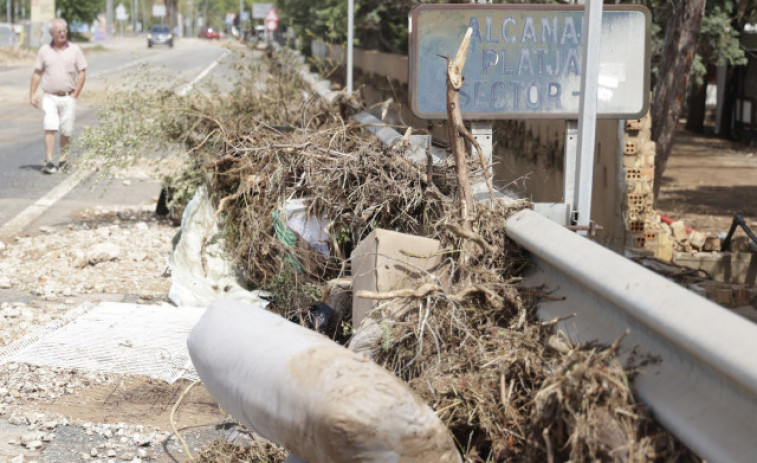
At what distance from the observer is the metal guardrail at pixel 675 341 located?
2.73m

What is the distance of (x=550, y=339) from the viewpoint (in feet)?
11.8

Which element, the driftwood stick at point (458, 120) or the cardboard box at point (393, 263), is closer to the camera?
the cardboard box at point (393, 263)

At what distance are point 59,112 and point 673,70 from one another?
308 inches

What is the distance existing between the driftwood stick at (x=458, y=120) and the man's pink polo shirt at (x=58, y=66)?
10.3 meters

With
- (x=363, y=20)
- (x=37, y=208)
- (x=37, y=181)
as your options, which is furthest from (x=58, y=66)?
(x=363, y=20)

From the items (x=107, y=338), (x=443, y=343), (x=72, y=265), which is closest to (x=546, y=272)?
(x=443, y=343)

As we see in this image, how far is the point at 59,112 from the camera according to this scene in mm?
14094

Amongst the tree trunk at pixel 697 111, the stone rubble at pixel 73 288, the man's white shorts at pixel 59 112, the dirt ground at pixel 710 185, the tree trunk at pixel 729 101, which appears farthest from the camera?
the tree trunk at pixel 697 111

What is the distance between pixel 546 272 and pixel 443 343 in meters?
0.52

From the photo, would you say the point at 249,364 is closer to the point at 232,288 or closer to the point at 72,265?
the point at 232,288

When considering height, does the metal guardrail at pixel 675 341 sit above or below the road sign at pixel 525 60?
below

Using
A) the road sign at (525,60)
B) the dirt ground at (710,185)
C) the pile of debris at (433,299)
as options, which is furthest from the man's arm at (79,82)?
the road sign at (525,60)

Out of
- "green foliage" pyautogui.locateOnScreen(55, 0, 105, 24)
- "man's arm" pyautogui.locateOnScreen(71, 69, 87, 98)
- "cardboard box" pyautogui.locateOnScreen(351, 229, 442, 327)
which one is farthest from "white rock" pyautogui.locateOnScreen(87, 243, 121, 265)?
"green foliage" pyautogui.locateOnScreen(55, 0, 105, 24)

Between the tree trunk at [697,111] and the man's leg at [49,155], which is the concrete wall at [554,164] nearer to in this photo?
the man's leg at [49,155]
